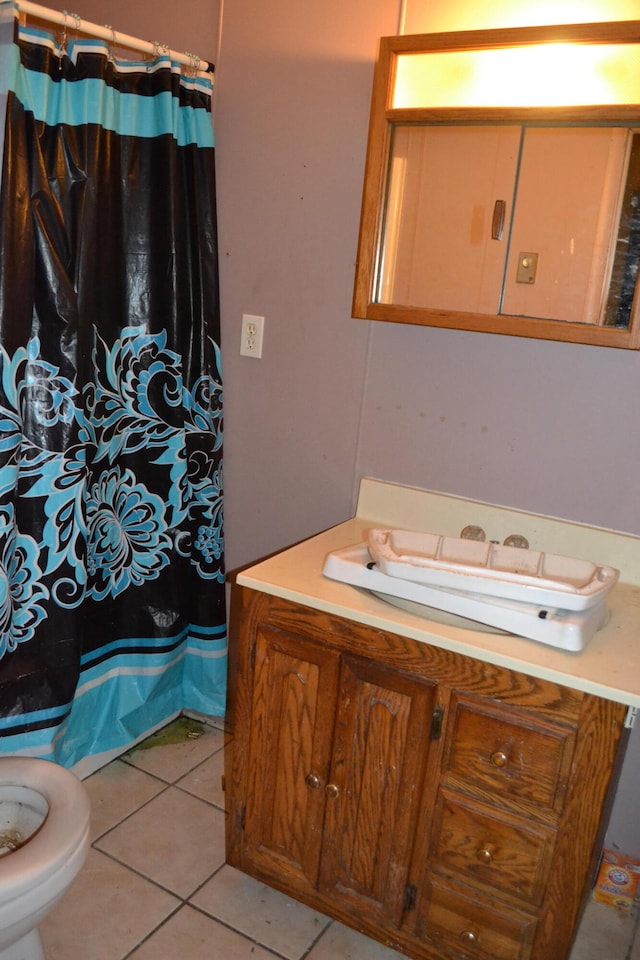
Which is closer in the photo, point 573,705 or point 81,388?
point 573,705

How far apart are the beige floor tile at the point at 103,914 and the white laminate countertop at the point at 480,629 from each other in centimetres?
77

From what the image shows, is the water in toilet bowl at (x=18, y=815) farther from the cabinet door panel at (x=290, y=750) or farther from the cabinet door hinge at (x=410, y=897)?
the cabinet door hinge at (x=410, y=897)

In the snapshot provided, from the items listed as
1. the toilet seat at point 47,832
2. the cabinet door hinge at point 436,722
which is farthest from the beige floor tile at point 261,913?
the cabinet door hinge at point 436,722

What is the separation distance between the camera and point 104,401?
188 cm

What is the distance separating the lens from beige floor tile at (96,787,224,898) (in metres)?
1.71

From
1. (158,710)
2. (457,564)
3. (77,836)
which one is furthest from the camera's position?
(158,710)

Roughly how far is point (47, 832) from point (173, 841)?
2.05 feet

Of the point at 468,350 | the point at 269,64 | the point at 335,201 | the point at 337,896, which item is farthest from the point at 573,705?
the point at 269,64

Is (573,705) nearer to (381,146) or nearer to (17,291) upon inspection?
(381,146)

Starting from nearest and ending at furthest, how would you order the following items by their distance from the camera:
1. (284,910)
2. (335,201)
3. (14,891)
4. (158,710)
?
(14,891) < (284,910) < (335,201) < (158,710)

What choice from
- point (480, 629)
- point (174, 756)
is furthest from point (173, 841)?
point (480, 629)

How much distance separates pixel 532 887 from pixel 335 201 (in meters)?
1.51

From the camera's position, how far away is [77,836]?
127cm

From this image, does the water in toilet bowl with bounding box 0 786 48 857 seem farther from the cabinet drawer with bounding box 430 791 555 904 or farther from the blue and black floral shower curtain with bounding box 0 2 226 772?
the cabinet drawer with bounding box 430 791 555 904
